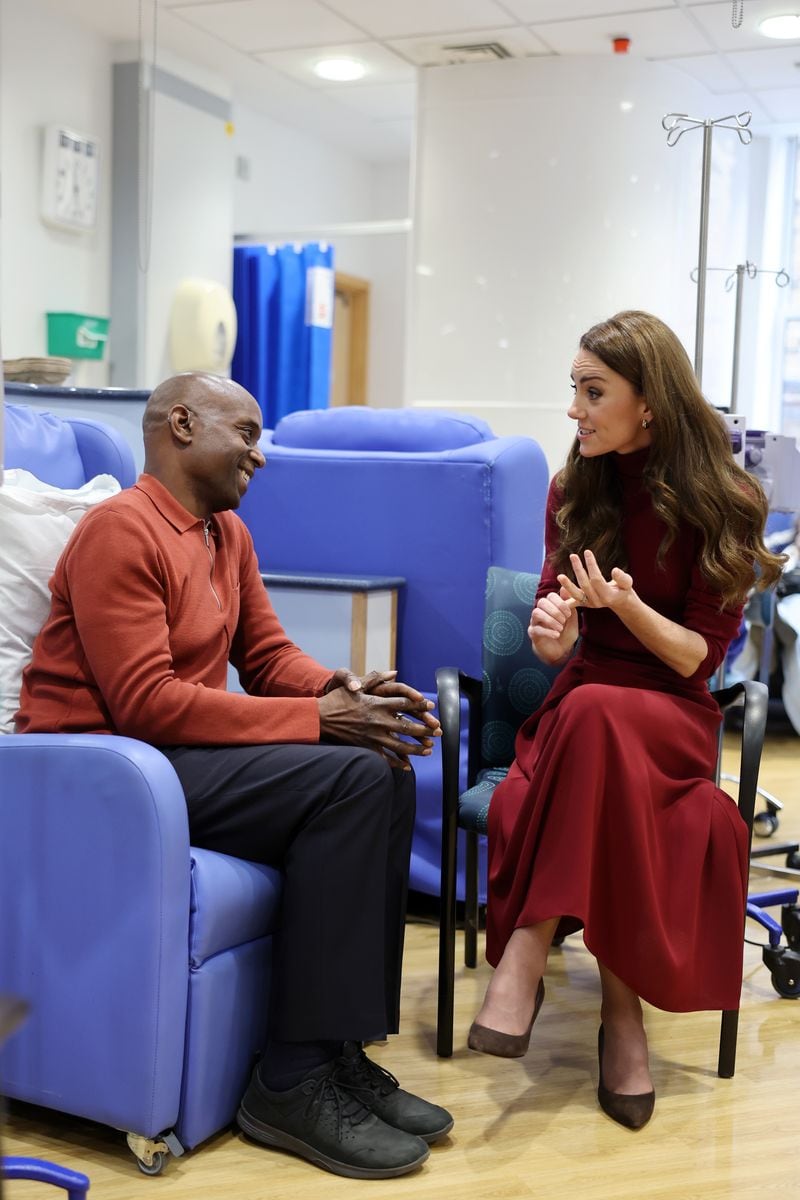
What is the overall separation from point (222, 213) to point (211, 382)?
4.61 m

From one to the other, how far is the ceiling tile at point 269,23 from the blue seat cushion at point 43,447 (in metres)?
3.40

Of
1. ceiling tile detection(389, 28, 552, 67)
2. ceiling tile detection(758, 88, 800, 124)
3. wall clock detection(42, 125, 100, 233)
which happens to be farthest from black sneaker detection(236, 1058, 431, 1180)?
ceiling tile detection(758, 88, 800, 124)

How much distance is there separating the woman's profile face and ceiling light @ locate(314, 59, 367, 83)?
4.34 meters

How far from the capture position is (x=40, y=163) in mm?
5289

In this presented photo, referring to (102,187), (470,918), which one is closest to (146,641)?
(470,918)

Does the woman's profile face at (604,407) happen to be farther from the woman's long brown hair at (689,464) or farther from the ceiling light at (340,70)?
the ceiling light at (340,70)

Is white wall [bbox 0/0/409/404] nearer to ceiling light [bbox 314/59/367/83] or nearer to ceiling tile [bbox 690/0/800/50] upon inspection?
ceiling light [bbox 314/59/367/83]

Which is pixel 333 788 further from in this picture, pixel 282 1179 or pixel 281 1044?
pixel 282 1179

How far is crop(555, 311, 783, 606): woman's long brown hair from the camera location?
2.07 meters

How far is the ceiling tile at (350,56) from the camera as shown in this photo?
226 inches

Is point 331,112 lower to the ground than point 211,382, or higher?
higher

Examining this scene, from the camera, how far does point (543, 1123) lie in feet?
6.37

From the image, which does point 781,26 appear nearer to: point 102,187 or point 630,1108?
point 102,187

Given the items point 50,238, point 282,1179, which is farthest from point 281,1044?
point 50,238
